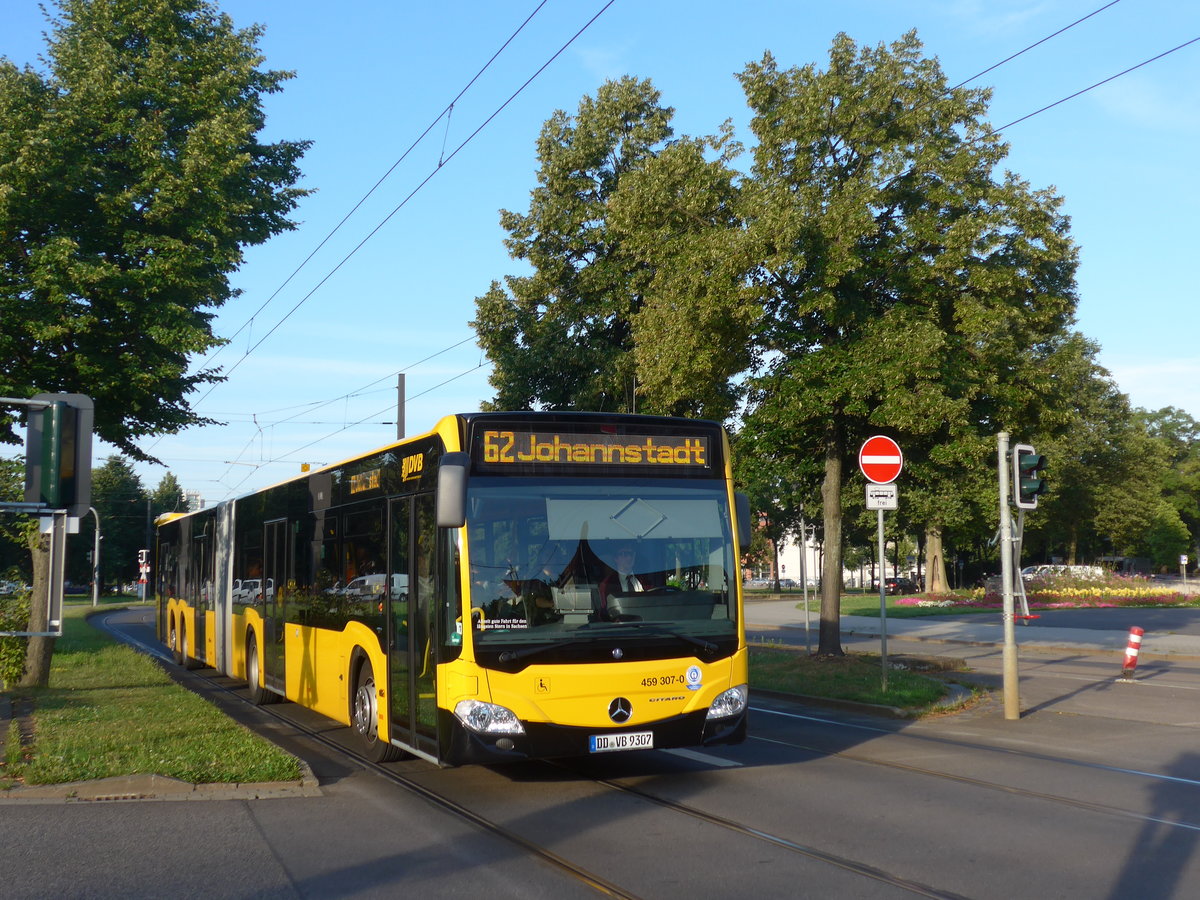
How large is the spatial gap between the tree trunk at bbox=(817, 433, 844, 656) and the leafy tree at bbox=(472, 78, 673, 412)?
9721 millimetres

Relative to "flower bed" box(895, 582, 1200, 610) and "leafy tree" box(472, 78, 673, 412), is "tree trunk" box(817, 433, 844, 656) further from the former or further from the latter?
"flower bed" box(895, 582, 1200, 610)

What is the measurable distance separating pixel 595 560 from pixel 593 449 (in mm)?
959

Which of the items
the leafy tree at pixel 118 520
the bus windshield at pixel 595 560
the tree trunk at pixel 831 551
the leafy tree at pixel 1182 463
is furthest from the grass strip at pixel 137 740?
the leafy tree at pixel 1182 463

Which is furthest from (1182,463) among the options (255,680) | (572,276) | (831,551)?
(255,680)

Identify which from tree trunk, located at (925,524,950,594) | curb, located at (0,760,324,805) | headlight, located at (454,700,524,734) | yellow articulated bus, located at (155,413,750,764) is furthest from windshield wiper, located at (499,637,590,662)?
tree trunk, located at (925,524,950,594)

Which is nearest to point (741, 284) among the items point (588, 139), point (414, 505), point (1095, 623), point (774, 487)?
point (774, 487)

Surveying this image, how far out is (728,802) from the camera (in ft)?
28.1

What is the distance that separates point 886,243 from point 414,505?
35.9 feet

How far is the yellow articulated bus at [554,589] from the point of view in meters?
8.38

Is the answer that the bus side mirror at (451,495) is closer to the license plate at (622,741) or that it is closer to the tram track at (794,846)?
the license plate at (622,741)

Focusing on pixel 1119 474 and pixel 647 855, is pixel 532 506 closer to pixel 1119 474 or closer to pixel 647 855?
pixel 647 855

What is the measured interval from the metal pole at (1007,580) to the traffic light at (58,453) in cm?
940

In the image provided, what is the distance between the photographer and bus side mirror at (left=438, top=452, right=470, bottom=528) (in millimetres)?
8188

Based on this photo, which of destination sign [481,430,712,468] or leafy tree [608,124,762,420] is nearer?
destination sign [481,430,712,468]
